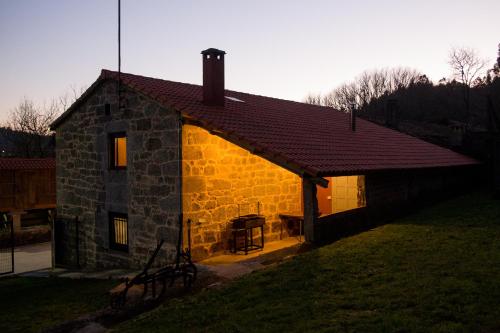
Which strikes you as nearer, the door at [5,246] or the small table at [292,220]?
the small table at [292,220]

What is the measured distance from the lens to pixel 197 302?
6.22 m

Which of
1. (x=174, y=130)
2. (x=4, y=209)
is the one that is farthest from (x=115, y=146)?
(x=4, y=209)

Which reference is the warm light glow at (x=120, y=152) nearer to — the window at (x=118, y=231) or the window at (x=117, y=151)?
the window at (x=117, y=151)

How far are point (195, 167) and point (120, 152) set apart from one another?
10.6ft

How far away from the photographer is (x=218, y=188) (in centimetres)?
1034

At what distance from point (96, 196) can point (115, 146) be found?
5.44 ft

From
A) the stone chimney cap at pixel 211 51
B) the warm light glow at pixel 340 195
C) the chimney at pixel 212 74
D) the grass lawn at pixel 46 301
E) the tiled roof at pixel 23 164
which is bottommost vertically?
the grass lawn at pixel 46 301

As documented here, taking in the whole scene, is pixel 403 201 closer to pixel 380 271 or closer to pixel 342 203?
pixel 342 203

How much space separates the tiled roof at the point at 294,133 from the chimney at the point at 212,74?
303 millimetres

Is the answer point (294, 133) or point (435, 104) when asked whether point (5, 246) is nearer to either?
point (294, 133)

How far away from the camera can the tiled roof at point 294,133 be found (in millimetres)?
9227

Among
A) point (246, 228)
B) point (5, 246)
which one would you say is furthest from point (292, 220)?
point (5, 246)

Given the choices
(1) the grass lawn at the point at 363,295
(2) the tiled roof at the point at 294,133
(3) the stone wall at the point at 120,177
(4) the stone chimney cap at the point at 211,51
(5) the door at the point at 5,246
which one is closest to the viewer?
(1) the grass lawn at the point at 363,295

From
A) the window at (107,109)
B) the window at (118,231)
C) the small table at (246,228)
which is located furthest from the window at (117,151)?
the small table at (246,228)
